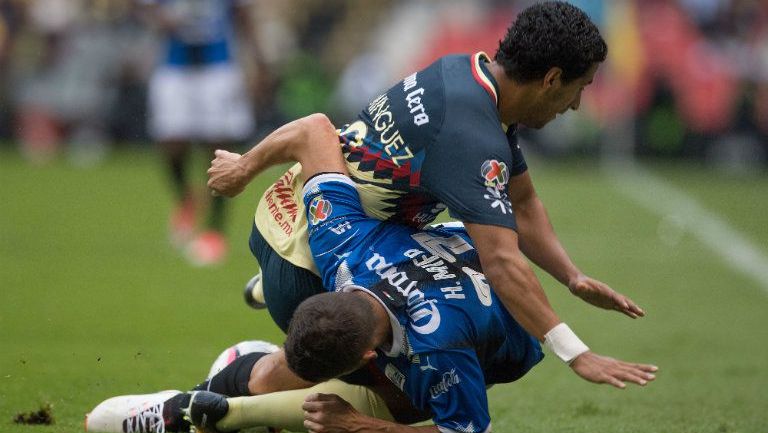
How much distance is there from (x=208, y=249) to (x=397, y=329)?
6462 millimetres

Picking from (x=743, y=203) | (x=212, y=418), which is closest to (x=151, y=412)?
(x=212, y=418)

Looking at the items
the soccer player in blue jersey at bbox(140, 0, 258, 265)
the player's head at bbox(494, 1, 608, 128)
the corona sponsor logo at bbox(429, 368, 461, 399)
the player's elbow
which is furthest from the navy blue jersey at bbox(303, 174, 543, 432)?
the soccer player in blue jersey at bbox(140, 0, 258, 265)

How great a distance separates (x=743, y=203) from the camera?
672 inches

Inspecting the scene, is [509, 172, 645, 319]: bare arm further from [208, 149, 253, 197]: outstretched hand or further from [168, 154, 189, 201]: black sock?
[168, 154, 189, 201]: black sock

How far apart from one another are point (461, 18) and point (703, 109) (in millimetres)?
4143

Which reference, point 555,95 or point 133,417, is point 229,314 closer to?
point 133,417

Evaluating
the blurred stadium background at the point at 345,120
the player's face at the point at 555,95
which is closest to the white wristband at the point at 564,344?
the player's face at the point at 555,95

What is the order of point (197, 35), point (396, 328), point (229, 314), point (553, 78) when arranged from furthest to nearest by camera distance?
1. point (197, 35)
2. point (229, 314)
3. point (553, 78)
4. point (396, 328)

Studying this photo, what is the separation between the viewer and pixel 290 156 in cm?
585

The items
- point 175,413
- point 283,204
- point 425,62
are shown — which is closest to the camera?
point 175,413

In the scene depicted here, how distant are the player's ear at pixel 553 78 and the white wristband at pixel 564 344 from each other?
1.03 metres

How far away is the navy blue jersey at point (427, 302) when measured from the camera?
518 centimetres

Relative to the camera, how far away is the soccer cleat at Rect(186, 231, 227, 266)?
11.5 m

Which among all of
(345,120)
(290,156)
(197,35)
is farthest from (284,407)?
(345,120)
